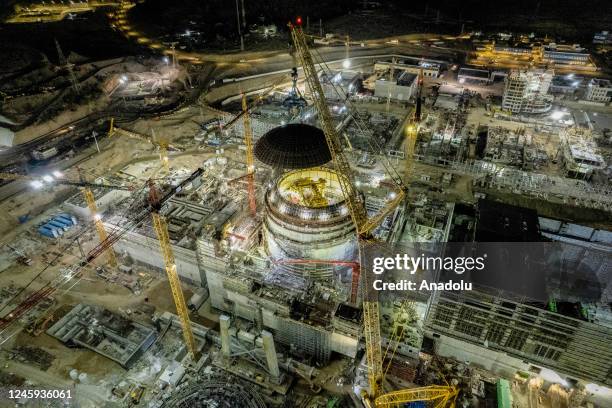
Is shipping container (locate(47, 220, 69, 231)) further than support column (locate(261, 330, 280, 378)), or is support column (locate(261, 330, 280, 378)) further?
shipping container (locate(47, 220, 69, 231))

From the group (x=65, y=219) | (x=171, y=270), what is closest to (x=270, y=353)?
(x=171, y=270)

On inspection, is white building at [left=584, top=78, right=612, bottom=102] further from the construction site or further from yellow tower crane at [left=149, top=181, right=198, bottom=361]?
yellow tower crane at [left=149, top=181, right=198, bottom=361]

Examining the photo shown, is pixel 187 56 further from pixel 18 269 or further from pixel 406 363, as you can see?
pixel 406 363

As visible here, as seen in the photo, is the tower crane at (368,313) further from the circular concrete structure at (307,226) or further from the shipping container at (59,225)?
the shipping container at (59,225)

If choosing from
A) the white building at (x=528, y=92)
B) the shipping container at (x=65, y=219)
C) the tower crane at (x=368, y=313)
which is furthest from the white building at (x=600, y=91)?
the shipping container at (x=65, y=219)

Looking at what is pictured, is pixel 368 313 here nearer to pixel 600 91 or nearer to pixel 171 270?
pixel 171 270

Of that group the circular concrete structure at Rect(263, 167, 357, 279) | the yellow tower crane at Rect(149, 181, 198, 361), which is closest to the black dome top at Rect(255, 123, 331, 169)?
the circular concrete structure at Rect(263, 167, 357, 279)
